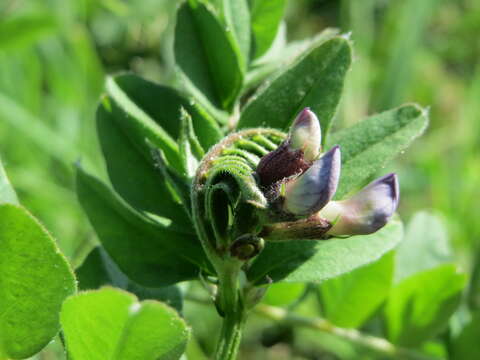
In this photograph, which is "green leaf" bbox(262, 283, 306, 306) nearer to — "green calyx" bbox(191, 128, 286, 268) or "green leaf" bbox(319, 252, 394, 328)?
"green leaf" bbox(319, 252, 394, 328)

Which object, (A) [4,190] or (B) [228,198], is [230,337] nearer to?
(B) [228,198]

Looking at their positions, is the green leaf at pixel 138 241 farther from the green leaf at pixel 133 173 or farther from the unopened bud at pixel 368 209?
the unopened bud at pixel 368 209

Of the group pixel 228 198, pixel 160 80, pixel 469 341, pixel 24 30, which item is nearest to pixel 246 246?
pixel 228 198

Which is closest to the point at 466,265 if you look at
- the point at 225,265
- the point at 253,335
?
the point at 253,335

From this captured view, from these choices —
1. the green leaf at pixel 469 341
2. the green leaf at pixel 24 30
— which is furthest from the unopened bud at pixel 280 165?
the green leaf at pixel 24 30

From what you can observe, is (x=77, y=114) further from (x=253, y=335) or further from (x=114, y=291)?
(x=114, y=291)
